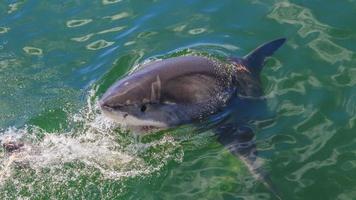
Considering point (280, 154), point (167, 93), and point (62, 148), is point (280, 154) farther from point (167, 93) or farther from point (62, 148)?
point (62, 148)

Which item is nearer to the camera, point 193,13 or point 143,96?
point 143,96

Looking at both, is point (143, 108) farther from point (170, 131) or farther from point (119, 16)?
point (119, 16)

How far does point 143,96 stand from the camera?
4762 mm

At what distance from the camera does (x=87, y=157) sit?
5.32 metres

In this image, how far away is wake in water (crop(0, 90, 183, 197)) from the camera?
511 cm

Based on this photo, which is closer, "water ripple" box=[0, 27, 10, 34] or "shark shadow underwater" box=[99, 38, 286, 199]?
"shark shadow underwater" box=[99, 38, 286, 199]

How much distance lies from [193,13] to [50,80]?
1.93m

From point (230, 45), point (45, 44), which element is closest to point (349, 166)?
point (230, 45)

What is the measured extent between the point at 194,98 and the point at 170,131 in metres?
0.36

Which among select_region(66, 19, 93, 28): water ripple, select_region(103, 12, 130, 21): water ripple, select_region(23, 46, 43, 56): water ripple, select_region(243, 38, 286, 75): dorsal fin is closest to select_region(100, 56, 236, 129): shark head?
select_region(243, 38, 286, 75): dorsal fin

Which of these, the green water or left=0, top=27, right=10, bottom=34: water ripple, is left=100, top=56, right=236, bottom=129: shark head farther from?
left=0, top=27, right=10, bottom=34: water ripple

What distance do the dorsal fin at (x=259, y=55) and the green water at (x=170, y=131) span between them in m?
0.17

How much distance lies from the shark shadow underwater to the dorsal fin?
6 cm

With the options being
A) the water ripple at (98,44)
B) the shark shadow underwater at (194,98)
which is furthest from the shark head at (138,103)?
the water ripple at (98,44)
